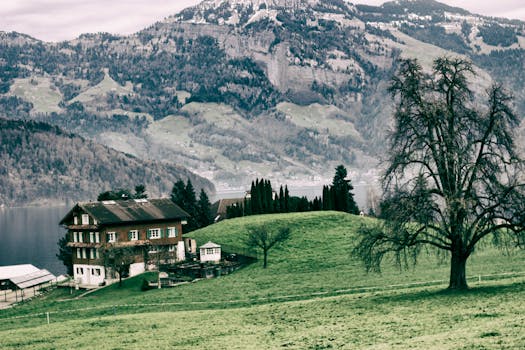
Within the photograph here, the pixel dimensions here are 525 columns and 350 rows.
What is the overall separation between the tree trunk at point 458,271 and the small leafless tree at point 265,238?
39.0m

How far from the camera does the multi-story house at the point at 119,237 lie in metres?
94.2

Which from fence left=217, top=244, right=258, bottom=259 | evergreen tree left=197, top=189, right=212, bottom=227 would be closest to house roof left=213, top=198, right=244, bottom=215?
evergreen tree left=197, top=189, right=212, bottom=227

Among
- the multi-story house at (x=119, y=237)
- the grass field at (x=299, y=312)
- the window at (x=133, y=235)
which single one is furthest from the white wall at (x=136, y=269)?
the grass field at (x=299, y=312)

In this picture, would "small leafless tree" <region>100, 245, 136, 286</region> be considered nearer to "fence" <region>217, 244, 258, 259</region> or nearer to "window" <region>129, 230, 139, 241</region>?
"window" <region>129, 230, 139, 241</region>

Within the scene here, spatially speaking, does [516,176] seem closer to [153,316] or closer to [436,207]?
[436,207]

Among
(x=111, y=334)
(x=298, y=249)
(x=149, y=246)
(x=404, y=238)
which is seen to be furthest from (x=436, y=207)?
(x=149, y=246)

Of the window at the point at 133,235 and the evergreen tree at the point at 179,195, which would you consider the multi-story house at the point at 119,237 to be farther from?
the evergreen tree at the point at 179,195

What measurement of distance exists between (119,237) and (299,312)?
2093 inches

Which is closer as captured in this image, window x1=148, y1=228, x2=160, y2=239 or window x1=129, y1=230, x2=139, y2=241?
window x1=129, y1=230, x2=139, y2=241

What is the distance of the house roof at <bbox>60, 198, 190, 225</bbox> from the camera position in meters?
97.1

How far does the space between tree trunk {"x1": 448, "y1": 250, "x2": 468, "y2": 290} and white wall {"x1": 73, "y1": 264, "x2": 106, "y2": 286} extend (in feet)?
180

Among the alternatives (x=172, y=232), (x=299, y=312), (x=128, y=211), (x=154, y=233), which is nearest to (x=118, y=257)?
(x=154, y=233)

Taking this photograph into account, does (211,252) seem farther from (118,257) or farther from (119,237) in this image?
(119,237)

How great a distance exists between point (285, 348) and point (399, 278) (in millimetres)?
31265
